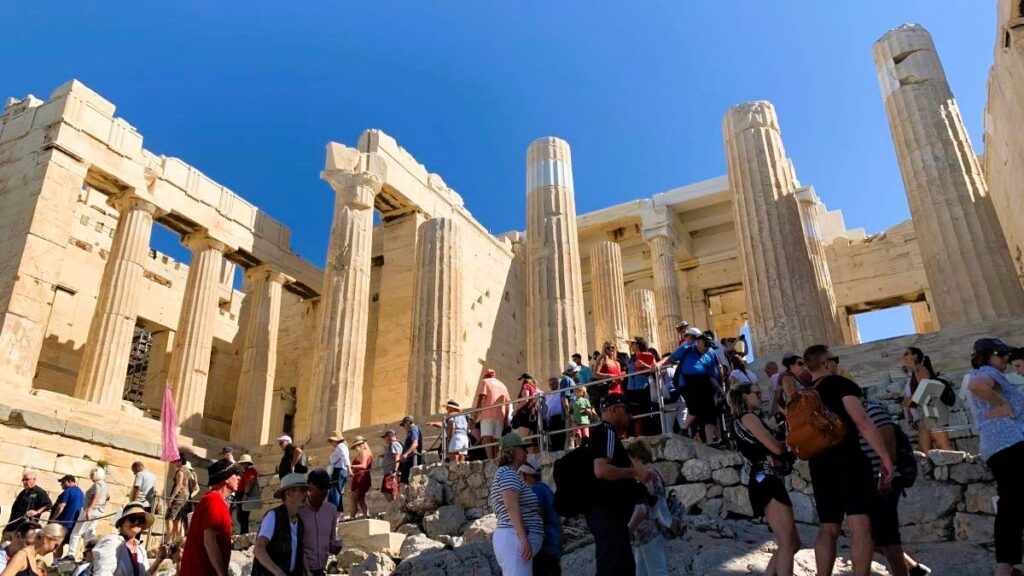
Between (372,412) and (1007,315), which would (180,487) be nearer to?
(372,412)

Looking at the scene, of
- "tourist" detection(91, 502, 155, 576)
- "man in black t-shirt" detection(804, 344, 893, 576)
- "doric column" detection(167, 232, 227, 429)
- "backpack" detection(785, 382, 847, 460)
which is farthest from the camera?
"doric column" detection(167, 232, 227, 429)

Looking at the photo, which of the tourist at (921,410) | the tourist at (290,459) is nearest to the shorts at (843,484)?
the tourist at (921,410)

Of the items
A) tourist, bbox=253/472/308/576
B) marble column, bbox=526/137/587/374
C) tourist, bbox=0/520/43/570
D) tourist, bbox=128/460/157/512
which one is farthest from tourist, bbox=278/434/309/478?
marble column, bbox=526/137/587/374

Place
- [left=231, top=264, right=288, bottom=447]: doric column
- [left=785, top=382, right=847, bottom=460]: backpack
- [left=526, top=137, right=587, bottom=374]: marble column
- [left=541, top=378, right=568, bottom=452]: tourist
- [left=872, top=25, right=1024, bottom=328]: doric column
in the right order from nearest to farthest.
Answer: [left=785, top=382, right=847, bottom=460]: backpack, [left=541, top=378, right=568, bottom=452]: tourist, [left=872, top=25, right=1024, bottom=328]: doric column, [left=526, top=137, right=587, bottom=374]: marble column, [left=231, top=264, right=288, bottom=447]: doric column

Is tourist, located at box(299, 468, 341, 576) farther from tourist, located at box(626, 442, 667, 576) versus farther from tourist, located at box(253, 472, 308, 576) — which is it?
tourist, located at box(626, 442, 667, 576)

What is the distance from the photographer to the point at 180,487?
12031mm

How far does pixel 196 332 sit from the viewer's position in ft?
65.7

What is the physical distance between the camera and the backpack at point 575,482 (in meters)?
4.76

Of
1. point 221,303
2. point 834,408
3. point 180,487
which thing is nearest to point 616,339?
point 180,487

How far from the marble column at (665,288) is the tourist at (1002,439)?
17.1 m

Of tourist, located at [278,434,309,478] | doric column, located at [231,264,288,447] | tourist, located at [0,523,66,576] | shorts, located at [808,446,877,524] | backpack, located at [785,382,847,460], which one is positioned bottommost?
tourist, located at [0,523,66,576]

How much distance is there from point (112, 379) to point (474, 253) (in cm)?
1054

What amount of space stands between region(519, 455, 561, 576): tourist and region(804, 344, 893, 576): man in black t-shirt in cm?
168

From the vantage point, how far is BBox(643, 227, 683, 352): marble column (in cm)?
2257
